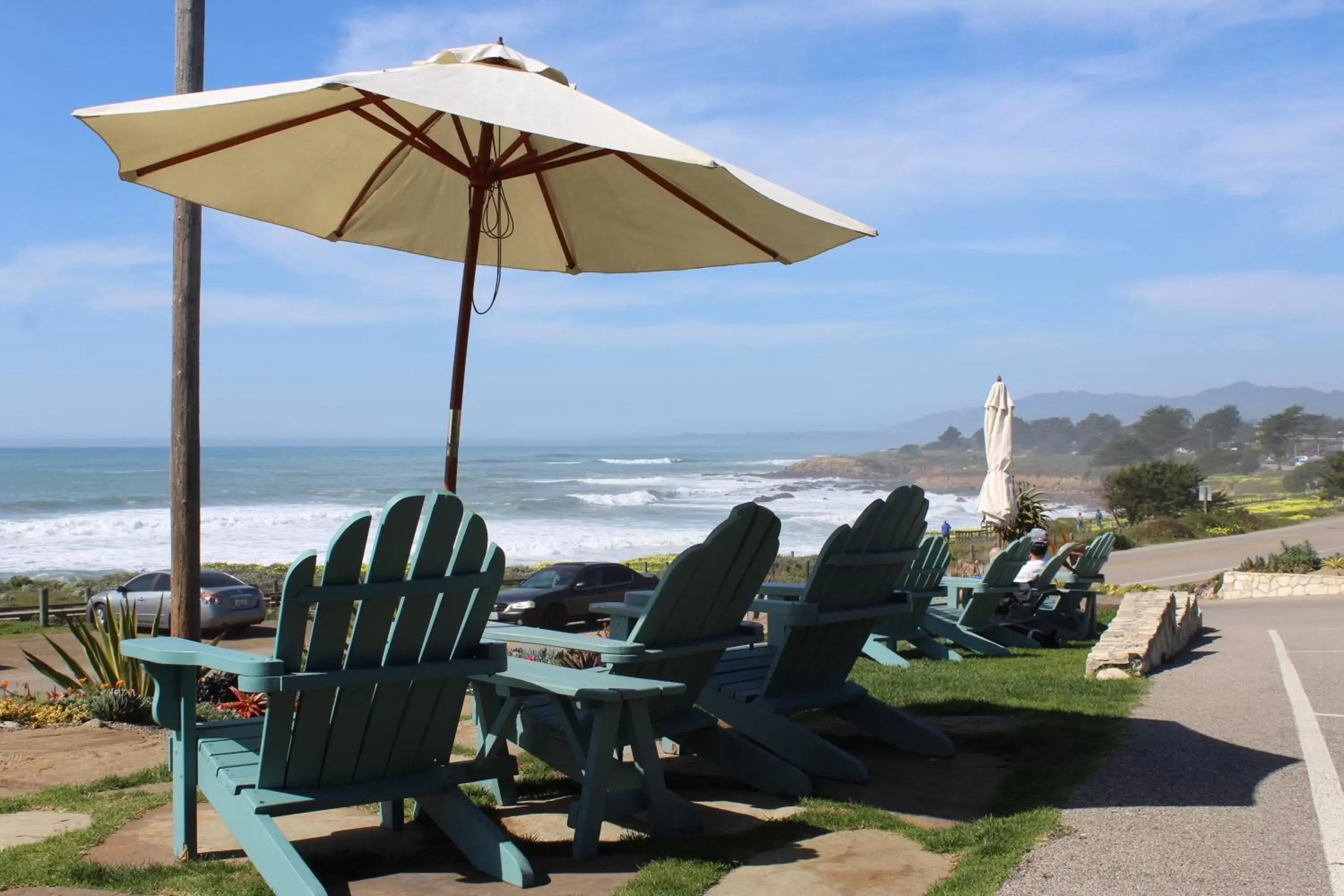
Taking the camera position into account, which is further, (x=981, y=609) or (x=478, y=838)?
(x=981, y=609)

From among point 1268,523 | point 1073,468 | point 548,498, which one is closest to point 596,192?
point 1268,523

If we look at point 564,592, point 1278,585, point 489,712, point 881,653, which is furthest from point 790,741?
point 1278,585

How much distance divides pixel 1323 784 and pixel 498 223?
4447mm

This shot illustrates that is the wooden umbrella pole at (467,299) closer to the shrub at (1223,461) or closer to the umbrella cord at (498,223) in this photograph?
the umbrella cord at (498,223)

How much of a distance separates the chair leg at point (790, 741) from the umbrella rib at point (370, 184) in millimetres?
2967

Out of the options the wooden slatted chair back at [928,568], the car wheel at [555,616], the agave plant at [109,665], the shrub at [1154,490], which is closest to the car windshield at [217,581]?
the car wheel at [555,616]

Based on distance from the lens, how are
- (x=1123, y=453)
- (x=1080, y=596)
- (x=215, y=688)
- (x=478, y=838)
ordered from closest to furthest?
(x=478, y=838) < (x=215, y=688) < (x=1080, y=596) < (x=1123, y=453)

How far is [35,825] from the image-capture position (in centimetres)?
411

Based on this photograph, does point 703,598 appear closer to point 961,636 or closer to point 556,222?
point 556,222

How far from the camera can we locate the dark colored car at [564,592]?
1631cm

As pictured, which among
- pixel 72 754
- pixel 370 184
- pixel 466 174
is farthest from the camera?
pixel 370 184

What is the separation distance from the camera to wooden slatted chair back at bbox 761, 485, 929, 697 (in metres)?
4.79

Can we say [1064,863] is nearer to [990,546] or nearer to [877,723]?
[877,723]

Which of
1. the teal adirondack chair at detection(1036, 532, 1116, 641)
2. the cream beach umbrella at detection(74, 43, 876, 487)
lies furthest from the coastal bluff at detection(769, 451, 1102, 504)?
the cream beach umbrella at detection(74, 43, 876, 487)
